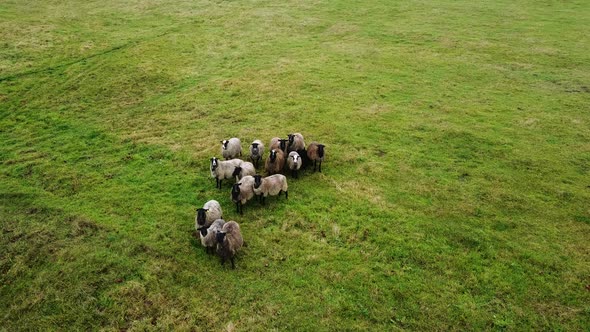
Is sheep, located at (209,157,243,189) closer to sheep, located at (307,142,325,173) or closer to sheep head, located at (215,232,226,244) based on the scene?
sheep, located at (307,142,325,173)

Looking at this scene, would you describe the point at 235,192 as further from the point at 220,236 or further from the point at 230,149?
the point at 230,149

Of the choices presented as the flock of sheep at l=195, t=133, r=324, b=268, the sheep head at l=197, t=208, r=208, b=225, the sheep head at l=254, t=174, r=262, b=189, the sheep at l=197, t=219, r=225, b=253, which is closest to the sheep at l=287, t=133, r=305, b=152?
the flock of sheep at l=195, t=133, r=324, b=268

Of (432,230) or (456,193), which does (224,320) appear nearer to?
(432,230)

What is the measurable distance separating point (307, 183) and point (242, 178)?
95.5 inches

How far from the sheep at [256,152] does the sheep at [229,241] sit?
4.14 m

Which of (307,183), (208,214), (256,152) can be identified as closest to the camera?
(208,214)

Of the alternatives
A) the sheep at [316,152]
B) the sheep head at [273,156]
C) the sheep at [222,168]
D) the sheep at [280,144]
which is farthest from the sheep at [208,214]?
the sheep at [316,152]

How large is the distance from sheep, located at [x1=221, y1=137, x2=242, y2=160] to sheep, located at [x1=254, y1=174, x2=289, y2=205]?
2.61 meters

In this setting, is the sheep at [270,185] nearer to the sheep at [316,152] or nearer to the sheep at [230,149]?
the sheep at [316,152]

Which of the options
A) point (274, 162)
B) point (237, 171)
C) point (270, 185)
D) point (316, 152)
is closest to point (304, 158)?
point (316, 152)

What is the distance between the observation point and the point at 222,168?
1324cm

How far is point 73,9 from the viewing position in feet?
116

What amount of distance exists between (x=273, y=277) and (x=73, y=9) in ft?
117

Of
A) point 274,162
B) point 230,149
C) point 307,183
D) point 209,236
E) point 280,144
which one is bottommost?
point 307,183
